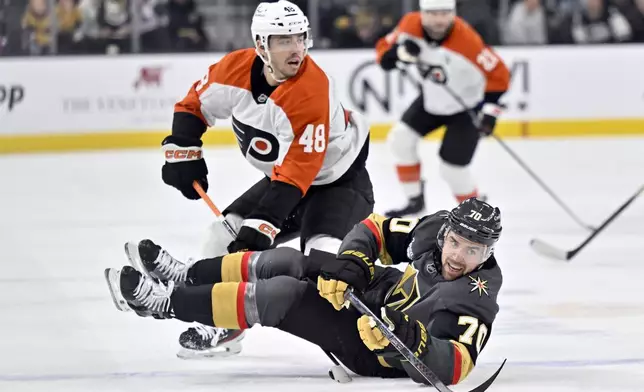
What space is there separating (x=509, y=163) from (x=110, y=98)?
2.98 metres

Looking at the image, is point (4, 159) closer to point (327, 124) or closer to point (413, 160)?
point (413, 160)

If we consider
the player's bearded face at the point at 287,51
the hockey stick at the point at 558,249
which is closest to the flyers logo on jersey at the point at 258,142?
the player's bearded face at the point at 287,51

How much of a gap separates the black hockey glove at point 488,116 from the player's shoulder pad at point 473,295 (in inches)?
137

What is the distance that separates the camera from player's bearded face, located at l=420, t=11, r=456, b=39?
254 inches

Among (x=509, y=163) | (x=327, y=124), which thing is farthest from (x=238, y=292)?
(x=509, y=163)

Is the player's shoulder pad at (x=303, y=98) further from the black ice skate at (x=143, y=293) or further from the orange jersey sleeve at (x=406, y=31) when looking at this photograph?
the orange jersey sleeve at (x=406, y=31)

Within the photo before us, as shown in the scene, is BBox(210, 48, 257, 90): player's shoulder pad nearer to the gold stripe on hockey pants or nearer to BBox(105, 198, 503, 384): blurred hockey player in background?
BBox(105, 198, 503, 384): blurred hockey player in background

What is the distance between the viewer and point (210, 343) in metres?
3.62

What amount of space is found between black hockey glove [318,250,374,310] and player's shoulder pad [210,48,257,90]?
89 cm

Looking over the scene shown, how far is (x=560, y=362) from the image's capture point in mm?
3535

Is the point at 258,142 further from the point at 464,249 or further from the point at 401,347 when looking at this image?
the point at 401,347

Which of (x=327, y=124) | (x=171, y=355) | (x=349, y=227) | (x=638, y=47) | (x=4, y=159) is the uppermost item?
(x=327, y=124)

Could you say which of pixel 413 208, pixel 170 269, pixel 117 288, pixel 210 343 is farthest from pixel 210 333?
pixel 413 208

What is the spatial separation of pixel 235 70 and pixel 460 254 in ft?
3.46
